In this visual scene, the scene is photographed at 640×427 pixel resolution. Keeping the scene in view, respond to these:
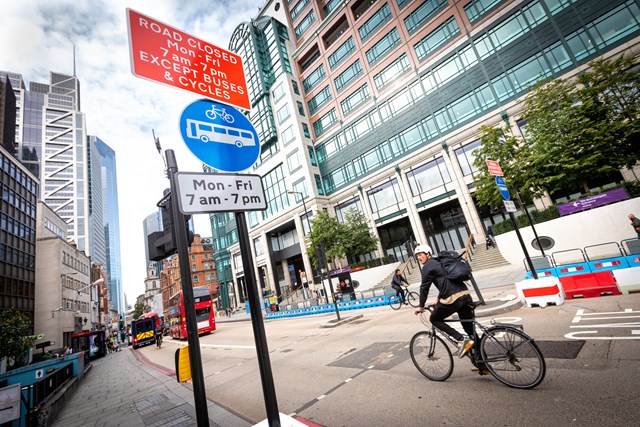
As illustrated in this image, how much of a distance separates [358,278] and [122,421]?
23.3 m

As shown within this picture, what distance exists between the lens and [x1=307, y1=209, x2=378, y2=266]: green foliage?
93.8ft

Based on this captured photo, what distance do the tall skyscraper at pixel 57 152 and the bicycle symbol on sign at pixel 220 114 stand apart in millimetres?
138258

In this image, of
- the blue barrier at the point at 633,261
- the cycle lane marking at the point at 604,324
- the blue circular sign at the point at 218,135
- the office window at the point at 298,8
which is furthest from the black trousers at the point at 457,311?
the office window at the point at 298,8

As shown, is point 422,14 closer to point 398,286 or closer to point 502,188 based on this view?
point 502,188

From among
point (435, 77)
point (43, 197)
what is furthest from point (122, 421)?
point (43, 197)

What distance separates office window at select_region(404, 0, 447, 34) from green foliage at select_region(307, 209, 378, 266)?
21283 millimetres

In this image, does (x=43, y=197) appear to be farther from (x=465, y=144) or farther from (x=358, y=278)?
(x=465, y=144)

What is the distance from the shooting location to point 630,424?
2609 millimetres

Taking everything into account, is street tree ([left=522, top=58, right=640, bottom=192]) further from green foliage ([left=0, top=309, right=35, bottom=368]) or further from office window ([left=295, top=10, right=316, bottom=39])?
office window ([left=295, top=10, right=316, bottom=39])

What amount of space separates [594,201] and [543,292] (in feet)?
40.5

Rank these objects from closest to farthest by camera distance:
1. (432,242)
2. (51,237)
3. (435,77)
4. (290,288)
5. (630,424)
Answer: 1. (630,424)
2. (435,77)
3. (432,242)
4. (51,237)
5. (290,288)

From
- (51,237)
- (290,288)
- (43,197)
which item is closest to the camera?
(51,237)

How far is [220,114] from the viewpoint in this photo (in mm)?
2967

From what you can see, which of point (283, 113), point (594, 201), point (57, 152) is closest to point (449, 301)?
point (594, 201)
